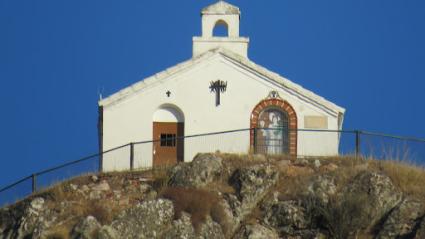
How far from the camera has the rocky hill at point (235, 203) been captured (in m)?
45.1

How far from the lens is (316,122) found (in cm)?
5331

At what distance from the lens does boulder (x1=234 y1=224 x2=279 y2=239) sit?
4503cm

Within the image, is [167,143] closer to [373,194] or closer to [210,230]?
[210,230]

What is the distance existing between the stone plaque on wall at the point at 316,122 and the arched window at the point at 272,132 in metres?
0.91

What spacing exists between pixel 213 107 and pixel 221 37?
178 inches

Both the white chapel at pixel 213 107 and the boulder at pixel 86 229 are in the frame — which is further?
the white chapel at pixel 213 107

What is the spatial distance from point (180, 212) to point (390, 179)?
27.9ft

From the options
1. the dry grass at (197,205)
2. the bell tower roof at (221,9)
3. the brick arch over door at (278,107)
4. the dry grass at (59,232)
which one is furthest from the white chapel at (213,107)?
the dry grass at (59,232)

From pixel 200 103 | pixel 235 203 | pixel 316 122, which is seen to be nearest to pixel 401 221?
pixel 235 203

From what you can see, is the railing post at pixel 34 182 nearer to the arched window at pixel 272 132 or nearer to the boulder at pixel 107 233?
the boulder at pixel 107 233

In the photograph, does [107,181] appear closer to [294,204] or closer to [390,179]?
[294,204]

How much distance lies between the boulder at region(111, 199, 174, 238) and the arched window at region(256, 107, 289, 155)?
23.8ft

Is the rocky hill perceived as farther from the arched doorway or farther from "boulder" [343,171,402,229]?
the arched doorway

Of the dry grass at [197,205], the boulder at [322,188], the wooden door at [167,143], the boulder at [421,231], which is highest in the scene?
the wooden door at [167,143]
